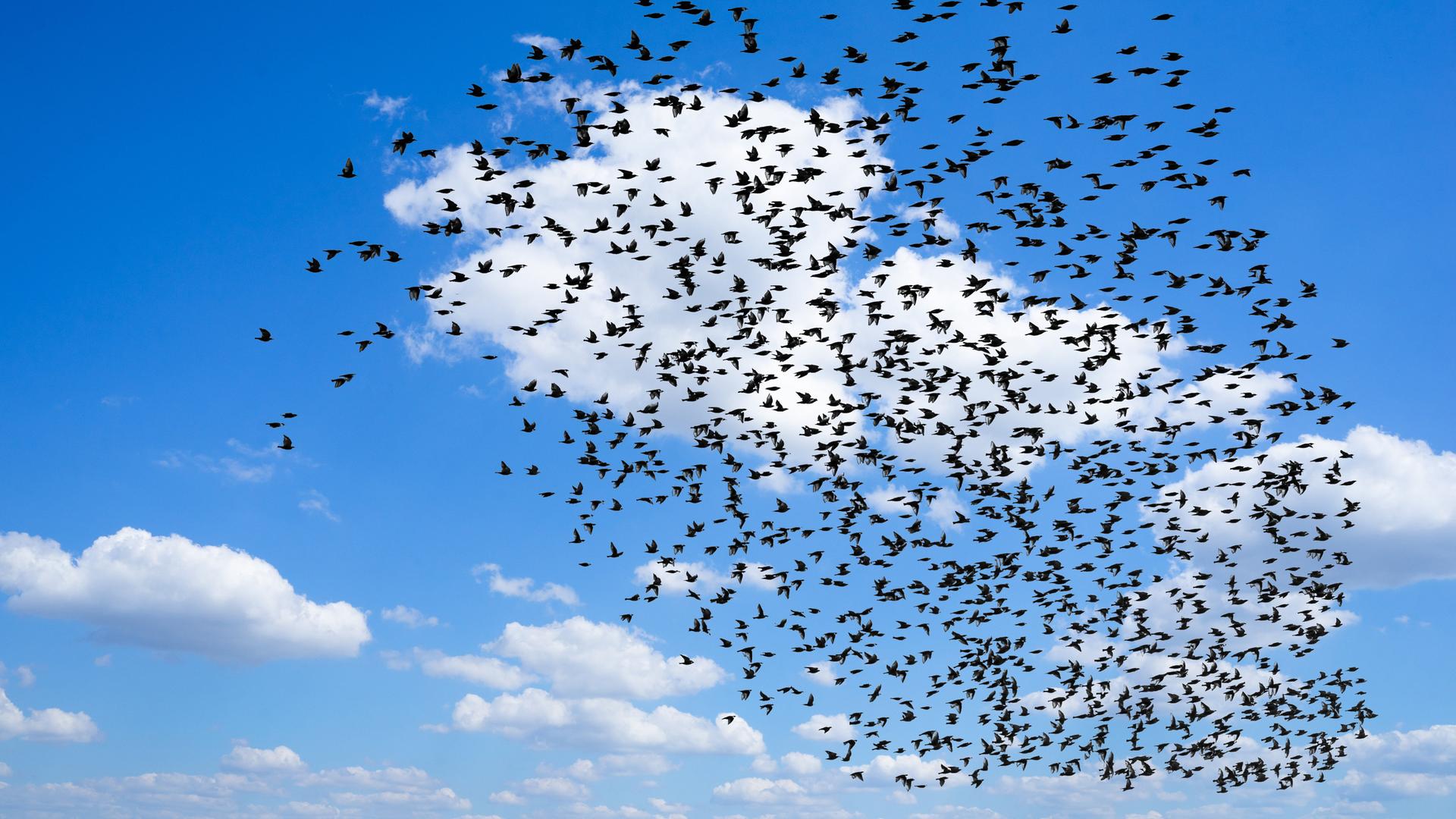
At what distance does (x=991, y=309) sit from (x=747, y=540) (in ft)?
58.2

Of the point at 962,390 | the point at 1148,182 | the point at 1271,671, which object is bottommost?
the point at 1271,671

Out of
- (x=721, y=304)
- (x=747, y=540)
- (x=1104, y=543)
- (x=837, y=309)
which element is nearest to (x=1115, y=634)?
(x=1104, y=543)

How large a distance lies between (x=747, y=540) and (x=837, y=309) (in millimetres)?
14598

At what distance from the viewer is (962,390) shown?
5603cm

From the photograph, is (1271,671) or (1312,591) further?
(1271,671)

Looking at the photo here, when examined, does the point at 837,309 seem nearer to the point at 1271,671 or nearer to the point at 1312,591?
the point at 1312,591

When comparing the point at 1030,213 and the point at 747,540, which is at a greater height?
the point at 1030,213

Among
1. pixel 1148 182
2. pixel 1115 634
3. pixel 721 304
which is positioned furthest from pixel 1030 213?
pixel 1115 634

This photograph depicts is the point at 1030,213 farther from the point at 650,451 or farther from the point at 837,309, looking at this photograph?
the point at 650,451

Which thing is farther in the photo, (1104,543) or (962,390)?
(1104,543)

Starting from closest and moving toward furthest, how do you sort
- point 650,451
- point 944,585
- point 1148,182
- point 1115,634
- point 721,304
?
1. point 1148,182
2. point 721,304
3. point 650,451
4. point 944,585
5. point 1115,634

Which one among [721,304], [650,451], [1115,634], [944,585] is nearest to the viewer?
[721,304]

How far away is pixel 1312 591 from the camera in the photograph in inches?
2724

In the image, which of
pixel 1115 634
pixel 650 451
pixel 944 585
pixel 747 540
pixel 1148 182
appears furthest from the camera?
pixel 1115 634
